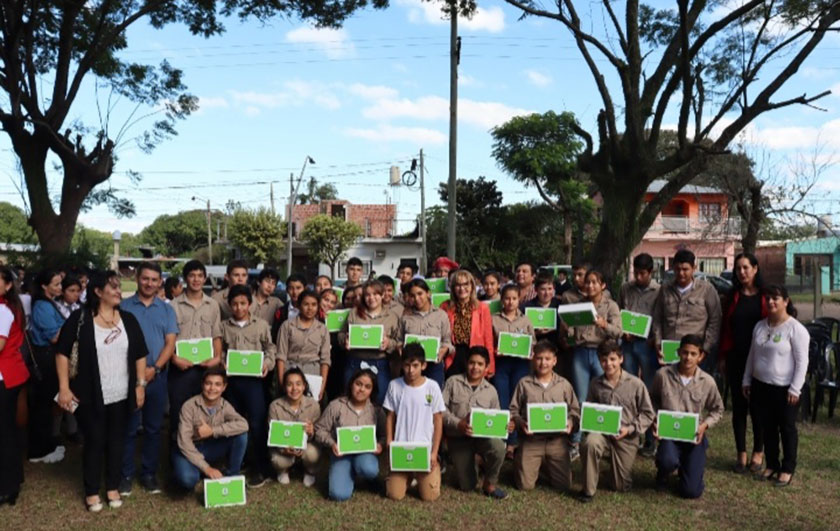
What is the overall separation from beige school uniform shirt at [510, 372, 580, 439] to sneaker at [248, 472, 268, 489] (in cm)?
218

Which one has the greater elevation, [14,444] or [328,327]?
[328,327]

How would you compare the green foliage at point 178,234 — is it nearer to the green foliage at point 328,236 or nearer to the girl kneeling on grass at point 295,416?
the green foliage at point 328,236

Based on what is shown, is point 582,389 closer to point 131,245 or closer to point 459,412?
point 459,412

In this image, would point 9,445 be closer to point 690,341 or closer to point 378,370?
point 378,370

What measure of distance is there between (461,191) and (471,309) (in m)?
32.5

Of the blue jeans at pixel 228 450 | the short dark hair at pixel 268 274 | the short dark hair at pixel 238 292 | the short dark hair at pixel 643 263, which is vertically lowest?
the blue jeans at pixel 228 450

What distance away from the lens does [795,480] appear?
233 inches

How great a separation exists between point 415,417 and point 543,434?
1.11 meters

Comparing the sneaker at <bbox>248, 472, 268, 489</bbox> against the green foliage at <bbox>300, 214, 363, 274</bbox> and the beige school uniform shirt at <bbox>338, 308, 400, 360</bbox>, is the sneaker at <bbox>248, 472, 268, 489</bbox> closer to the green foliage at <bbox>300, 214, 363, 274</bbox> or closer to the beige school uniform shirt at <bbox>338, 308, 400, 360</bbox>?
the beige school uniform shirt at <bbox>338, 308, 400, 360</bbox>

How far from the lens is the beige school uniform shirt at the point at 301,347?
6.11 meters

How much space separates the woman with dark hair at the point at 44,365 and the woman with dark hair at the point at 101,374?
149 cm

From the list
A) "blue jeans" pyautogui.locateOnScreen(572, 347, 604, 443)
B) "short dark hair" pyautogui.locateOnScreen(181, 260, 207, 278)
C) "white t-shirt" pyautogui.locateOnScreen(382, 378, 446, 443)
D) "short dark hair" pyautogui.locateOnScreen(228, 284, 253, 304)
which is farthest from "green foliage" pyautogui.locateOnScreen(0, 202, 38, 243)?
"blue jeans" pyautogui.locateOnScreen(572, 347, 604, 443)

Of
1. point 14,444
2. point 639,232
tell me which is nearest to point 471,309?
point 14,444

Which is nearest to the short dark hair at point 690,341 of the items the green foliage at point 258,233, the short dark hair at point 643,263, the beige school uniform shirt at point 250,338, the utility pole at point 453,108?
the short dark hair at point 643,263
